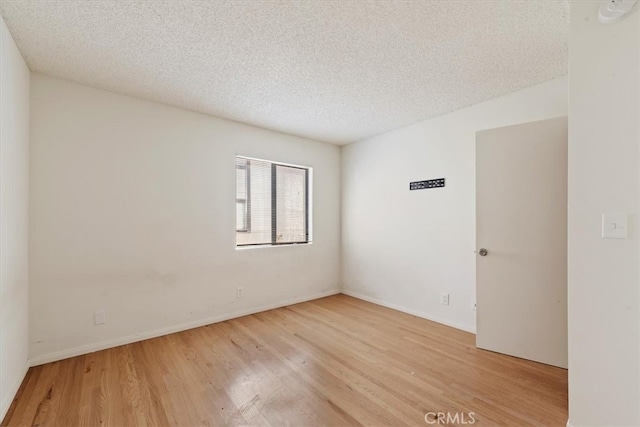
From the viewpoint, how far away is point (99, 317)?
265cm

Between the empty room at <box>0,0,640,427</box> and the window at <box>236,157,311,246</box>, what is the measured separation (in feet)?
0.15

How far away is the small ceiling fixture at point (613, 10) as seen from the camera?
1364 millimetres

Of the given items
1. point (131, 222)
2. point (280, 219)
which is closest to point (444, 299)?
point (280, 219)

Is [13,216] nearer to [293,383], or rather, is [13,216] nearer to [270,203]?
[293,383]

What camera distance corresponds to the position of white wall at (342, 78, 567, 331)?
3.04 metres

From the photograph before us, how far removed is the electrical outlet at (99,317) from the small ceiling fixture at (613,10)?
429 centimetres

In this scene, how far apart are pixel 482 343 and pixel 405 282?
1.23m

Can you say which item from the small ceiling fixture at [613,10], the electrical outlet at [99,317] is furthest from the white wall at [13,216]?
the small ceiling fixture at [613,10]

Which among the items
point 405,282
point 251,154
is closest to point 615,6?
point 405,282

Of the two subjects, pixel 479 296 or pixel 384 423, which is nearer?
pixel 384 423

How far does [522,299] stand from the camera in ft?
8.05

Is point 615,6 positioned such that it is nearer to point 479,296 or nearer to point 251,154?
point 479,296

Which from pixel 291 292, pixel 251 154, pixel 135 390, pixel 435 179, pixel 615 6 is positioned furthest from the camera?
pixel 291 292

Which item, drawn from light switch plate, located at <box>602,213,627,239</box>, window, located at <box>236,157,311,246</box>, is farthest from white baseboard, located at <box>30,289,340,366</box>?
light switch plate, located at <box>602,213,627,239</box>
